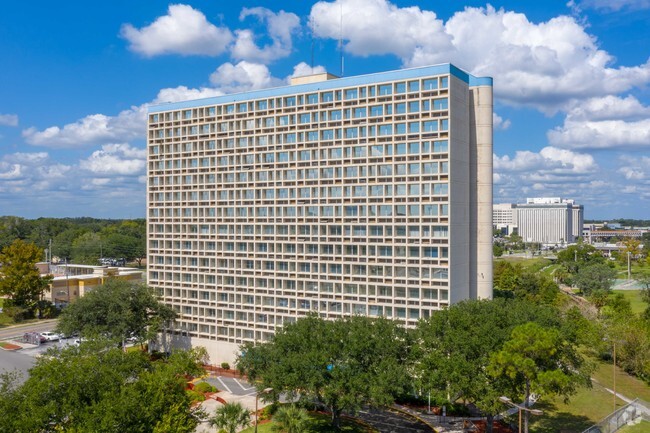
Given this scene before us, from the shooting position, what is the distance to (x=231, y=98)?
67.0 meters

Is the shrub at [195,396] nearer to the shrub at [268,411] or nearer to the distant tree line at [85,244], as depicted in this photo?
the shrub at [268,411]

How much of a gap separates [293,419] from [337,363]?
5.46m

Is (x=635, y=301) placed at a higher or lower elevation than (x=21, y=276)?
lower

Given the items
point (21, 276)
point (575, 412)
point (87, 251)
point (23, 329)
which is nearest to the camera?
point (575, 412)

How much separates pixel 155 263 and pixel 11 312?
131 feet

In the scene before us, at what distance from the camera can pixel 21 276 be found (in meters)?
94.6

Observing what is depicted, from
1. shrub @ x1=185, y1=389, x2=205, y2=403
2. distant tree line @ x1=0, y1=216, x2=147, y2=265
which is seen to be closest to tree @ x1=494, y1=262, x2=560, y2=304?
shrub @ x1=185, y1=389, x2=205, y2=403

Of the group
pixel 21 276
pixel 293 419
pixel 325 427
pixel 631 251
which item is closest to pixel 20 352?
pixel 21 276

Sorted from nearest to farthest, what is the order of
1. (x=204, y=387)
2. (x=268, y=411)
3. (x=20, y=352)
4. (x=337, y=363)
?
1. (x=337, y=363)
2. (x=268, y=411)
3. (x=204, y=387)
4. (x=20, y=352)

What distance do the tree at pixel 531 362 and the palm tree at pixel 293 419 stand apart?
14.1 meters

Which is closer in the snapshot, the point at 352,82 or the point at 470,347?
the point at 470,347

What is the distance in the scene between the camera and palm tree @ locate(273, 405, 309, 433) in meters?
39.5

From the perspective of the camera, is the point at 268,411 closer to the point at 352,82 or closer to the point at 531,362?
the point at 531,362

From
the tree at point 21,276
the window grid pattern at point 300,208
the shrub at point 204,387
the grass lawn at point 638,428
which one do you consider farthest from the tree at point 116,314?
the grass lawn at point 638,428
